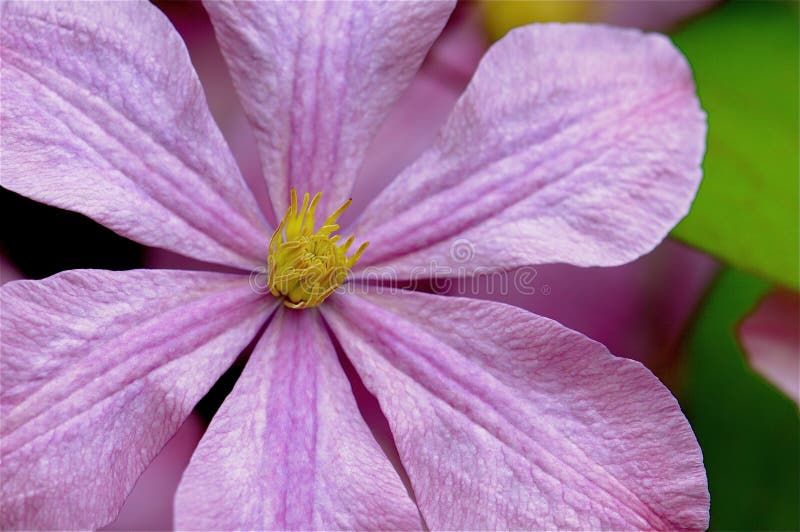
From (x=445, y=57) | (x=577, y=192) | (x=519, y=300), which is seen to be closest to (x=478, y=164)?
(x=577, y=192)

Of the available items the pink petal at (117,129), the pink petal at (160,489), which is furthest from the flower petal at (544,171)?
the pink petal at (160,489)

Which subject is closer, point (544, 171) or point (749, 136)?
point (544, 171)

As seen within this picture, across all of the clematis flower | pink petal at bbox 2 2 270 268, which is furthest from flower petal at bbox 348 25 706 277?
pink petal at bbox 2 2 270 268

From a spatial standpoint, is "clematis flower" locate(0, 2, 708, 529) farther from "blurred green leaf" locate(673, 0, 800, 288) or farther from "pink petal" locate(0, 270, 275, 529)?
"blurred green leaf" locate(673, 0, 800, 288)

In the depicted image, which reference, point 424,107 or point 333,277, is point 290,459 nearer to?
point 333,277

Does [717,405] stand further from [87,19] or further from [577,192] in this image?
[87,19]

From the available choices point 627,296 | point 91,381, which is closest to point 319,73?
point 91,381
